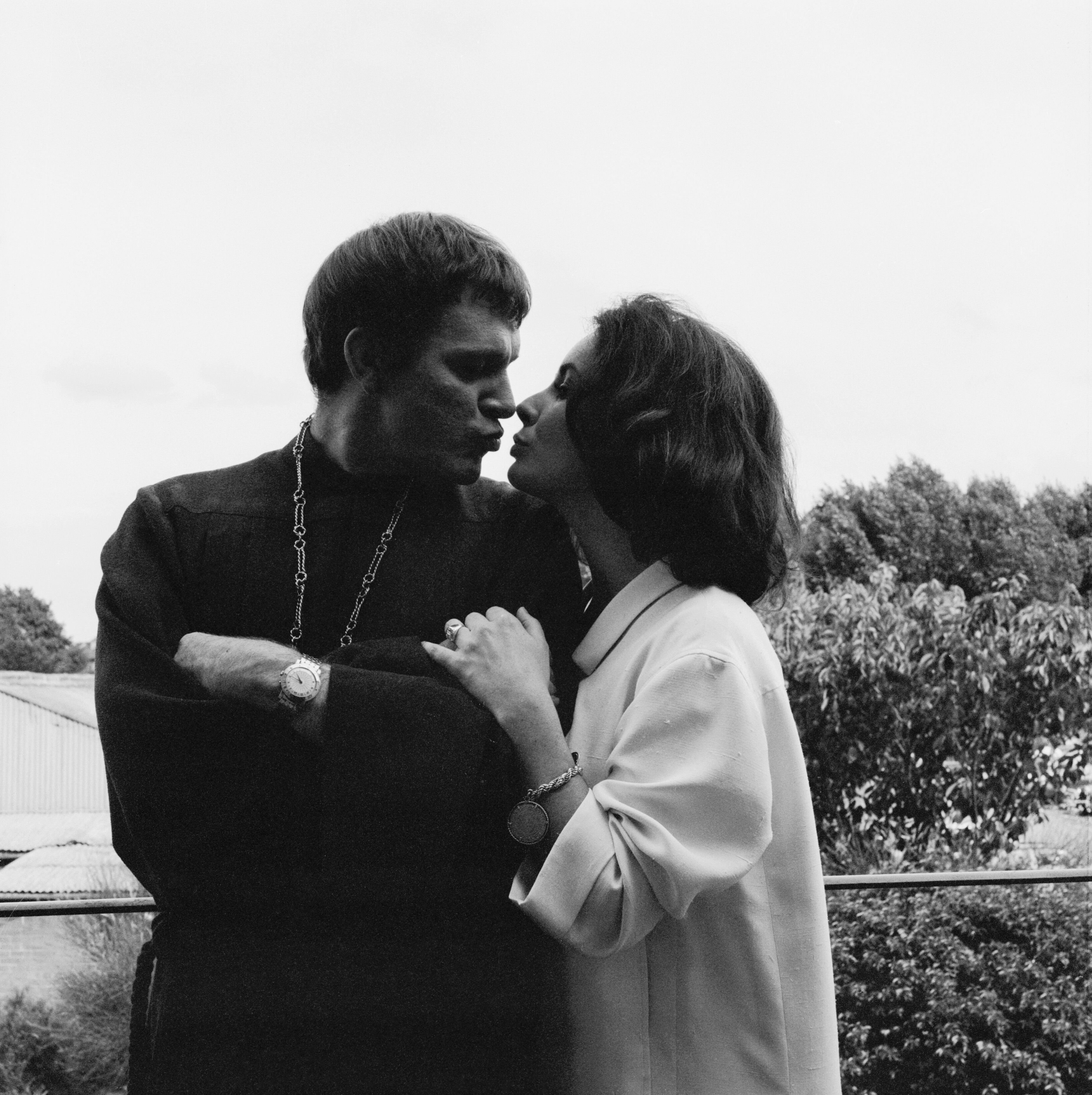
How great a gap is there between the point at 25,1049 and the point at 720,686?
223 inches

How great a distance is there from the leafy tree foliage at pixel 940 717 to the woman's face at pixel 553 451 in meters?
4.80

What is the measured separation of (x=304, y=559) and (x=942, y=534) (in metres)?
20.6

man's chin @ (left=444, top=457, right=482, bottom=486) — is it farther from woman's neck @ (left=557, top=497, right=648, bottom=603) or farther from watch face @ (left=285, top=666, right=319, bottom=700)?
watch face @ (left=285, top=666, right=319, bottom=700)

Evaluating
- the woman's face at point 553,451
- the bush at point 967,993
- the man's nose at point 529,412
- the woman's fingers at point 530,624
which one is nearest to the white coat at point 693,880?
the woman's fingers at point 530,624

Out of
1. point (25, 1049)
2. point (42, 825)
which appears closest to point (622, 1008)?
point (25, 1049)

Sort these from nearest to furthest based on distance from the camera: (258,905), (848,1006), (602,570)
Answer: (258,905)
(602,570)
(848,1006)

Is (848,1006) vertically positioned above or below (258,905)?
below

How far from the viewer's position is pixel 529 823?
4.58ft

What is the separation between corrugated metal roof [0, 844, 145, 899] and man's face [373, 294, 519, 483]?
217 inches

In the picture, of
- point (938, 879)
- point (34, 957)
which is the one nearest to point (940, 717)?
point (938, 879)

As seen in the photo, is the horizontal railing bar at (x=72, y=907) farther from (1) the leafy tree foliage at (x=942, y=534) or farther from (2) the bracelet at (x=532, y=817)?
(1) the leafy tree foliage at (x=942, y=534)

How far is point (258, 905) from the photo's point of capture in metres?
1.46

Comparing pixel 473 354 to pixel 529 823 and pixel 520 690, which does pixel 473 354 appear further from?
pixel 529 823

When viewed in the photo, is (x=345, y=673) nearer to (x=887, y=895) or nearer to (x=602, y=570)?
(x=602, y=570)
